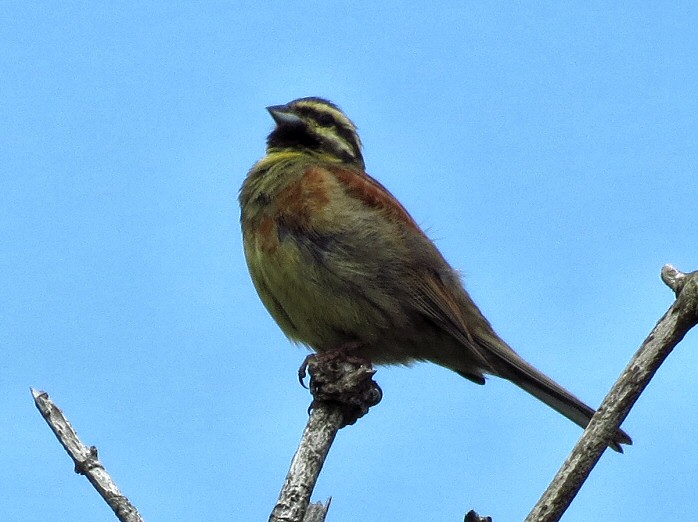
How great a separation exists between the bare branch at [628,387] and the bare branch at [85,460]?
1.93 meters

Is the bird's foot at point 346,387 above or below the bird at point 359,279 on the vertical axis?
below

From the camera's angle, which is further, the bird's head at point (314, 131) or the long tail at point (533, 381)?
the bird's head at point (314, 131)

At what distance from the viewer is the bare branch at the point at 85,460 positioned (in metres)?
5.24

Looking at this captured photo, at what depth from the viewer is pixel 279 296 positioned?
8320 millimetres

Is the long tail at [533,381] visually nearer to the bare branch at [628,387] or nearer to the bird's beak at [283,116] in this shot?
the bird's beak at [283,116]

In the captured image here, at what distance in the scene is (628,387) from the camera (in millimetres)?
4883

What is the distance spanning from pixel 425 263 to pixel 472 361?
2.87ft

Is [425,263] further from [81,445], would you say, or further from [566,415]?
[81,445]

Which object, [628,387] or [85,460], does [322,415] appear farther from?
[628,387]

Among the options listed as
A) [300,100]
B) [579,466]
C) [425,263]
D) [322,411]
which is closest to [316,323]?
[425,263]

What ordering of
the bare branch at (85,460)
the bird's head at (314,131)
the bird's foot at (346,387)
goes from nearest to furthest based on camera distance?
1. the bare branch at (85,460)
2. the bird's foot at (346,387)
3. the bird's head at (314,131)

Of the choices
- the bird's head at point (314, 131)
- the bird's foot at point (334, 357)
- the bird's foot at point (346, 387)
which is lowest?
the bird's foot at point (346, 387)

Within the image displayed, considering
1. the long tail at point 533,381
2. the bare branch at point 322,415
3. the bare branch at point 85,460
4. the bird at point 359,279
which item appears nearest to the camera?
the bare branch at point 85,460

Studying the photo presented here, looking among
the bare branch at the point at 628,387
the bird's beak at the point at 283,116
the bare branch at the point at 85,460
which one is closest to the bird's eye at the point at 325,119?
the bird's beak at the point at 283,116
